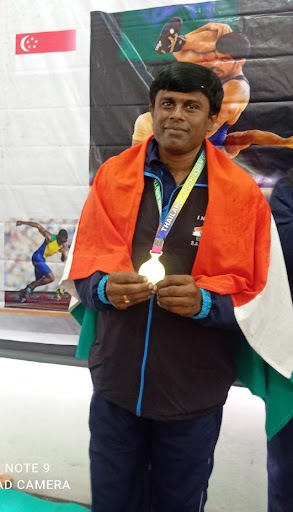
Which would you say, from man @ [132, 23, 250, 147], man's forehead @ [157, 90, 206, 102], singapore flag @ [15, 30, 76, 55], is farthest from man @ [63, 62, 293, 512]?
singapore flag @ [15, 30, 76, 55]

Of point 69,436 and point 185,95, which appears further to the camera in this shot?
point 69,436

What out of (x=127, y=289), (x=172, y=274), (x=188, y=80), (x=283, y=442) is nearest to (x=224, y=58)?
(x=188, y=80)

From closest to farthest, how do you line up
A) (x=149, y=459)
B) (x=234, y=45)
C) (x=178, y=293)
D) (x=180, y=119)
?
(x=178, y=293) < (x=180, y=119) < (x=149, y=459) < (x=234, y=45)

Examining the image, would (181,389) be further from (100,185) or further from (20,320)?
(20,320)

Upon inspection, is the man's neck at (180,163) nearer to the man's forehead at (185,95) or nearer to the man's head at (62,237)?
the man's forehead at (185,95)

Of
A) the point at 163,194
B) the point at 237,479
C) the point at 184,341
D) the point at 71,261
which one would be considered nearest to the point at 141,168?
the point at 163,194

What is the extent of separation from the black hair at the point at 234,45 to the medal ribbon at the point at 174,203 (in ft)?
A: 2.28

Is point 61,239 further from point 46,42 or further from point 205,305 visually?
point 205,305

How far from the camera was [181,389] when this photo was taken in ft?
3.27

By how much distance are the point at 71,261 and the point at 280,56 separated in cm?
102

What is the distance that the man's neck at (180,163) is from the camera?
104cm

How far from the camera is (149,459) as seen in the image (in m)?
1.14

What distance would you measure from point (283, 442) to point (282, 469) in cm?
8

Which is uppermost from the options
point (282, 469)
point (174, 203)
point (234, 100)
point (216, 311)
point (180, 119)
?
point (234, 100)
